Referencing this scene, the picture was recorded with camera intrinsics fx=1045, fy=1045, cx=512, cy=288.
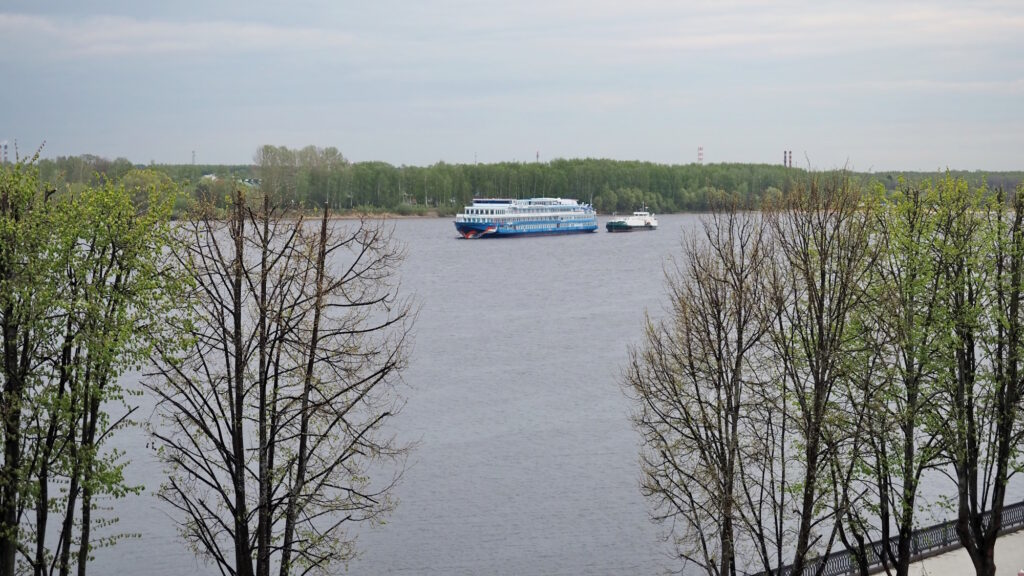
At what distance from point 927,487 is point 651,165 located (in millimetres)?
140454

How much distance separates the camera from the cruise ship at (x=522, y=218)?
118688mm

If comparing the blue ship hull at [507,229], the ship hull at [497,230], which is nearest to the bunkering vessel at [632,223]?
the blue ship hull at [507,229]

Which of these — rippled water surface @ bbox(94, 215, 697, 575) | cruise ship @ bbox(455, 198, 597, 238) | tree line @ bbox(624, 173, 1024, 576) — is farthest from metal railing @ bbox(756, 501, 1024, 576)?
cruise ship @ bbox(455, 198, 597, 238)

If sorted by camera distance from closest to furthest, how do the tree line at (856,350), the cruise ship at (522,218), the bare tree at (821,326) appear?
the bare tree at (821,326)
the tree line at (856,350)
the cruise ship at (522,218)

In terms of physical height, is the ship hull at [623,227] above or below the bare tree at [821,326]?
below

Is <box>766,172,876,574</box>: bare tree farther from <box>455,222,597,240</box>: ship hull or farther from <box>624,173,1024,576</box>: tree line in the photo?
<box>455,222,597,240</box>: ship hull

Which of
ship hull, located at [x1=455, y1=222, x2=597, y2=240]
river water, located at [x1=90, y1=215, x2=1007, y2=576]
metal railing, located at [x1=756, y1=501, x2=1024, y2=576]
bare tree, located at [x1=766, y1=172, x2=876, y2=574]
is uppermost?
bare tree, located at [x1=766, y1=172, x2=876, y2=574]

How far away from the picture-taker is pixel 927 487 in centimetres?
2794

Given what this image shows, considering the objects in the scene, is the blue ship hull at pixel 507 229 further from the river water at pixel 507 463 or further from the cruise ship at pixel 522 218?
the river water at pixel 507 463

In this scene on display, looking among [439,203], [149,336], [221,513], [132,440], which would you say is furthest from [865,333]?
[439,203]

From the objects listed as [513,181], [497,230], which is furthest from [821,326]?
[513,181]

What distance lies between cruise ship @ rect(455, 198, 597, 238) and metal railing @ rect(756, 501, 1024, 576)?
98.3 m

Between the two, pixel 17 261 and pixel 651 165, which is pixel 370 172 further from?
pixel 17 261

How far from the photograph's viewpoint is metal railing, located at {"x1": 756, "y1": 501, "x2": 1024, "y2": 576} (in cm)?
1916
